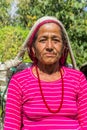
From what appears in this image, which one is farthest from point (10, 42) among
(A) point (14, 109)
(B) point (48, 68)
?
(A) point (14, 109)

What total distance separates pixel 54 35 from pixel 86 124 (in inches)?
24.4

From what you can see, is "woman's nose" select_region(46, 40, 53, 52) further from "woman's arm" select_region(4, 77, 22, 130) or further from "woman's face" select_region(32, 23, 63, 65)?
"woman's arm" select_region(4, 77, 22, 130)

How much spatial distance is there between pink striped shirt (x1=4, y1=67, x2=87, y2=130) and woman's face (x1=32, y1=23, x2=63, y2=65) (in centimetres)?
15

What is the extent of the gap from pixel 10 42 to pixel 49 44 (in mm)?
8421

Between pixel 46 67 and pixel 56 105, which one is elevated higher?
pixel 46 67

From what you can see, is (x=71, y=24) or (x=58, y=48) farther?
(x=71, y=24)

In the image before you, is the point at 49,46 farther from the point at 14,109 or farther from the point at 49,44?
the point at 14,109

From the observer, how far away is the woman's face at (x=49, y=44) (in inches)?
112

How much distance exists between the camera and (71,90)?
2.87 metres

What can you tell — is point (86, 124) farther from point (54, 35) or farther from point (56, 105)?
point (54, 35)

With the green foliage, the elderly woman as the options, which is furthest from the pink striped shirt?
the green foliage

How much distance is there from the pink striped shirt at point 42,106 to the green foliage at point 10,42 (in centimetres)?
710

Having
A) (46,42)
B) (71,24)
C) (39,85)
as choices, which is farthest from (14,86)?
(71,24)

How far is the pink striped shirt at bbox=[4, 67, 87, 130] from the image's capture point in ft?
9.10
